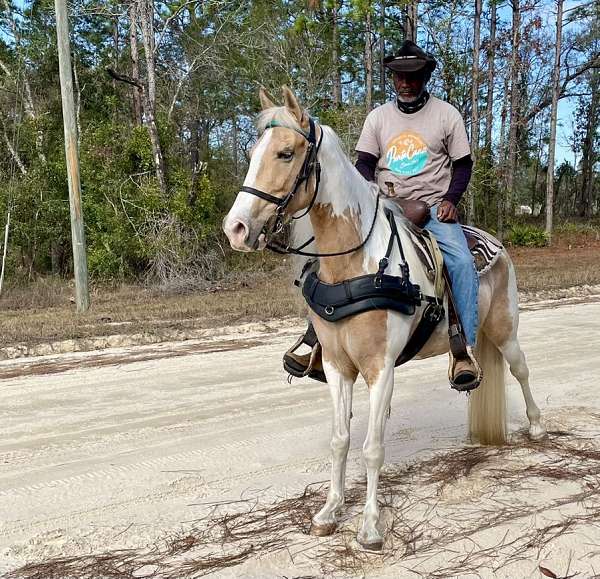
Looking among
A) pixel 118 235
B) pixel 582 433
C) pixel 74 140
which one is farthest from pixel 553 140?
pixel 582 433

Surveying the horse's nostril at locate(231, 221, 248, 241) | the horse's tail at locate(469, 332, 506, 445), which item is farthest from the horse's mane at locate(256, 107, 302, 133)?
the horse's tail at locate(469, 332, 506, 445)

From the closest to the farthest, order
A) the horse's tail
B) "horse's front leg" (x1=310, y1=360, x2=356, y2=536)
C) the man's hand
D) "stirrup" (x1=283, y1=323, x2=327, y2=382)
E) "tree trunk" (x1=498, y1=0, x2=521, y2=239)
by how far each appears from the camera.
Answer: "horse's front leg" (x1=310, y1=360, x2=356, y2=536), "stirrup" (x1=283, y1=323, x2=327, y2=382), the man's hand, the horse's tail, "tree trunk" (x1=498, y1=0, x2=521, y2=239)

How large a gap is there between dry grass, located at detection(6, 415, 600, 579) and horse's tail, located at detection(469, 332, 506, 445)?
17.0 inches

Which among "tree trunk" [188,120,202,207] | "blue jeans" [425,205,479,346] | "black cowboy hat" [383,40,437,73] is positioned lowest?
"blue jeans" [425,205,479,346]

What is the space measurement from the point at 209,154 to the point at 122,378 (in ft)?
52.9

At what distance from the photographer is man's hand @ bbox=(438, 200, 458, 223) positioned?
4.21 metres

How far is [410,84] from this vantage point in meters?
4.23

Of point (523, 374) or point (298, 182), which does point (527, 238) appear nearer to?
point (523, 374)

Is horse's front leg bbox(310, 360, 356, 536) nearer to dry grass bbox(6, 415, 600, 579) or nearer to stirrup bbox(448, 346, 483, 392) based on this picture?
dry grass bbox(6, 415, 600, 579)

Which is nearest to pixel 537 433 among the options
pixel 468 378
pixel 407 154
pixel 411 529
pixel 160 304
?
pixel 468 378

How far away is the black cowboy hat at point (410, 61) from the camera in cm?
413

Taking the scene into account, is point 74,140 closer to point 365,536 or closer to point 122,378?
point 122,378

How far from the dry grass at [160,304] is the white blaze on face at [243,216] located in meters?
1.45

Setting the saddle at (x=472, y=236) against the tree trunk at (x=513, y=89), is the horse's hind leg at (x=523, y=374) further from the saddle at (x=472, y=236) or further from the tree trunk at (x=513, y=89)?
the tree trunk at (x=513, y=89)
